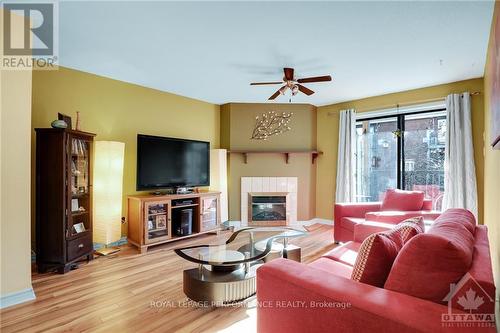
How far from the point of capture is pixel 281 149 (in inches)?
212

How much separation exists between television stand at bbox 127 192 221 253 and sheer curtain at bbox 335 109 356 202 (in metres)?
2.45

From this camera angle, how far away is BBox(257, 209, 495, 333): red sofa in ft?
3.30

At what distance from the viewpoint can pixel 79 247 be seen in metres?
3.09

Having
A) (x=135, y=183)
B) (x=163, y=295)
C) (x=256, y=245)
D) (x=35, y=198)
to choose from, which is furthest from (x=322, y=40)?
(x=35, y=198)

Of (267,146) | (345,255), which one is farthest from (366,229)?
(267,146)

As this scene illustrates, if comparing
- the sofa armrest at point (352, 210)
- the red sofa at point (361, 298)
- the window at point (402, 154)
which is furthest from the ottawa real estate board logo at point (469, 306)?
the window at point (402, 154)

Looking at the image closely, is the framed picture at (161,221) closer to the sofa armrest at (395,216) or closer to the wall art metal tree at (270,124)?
the wall art metal tree at (270,124)

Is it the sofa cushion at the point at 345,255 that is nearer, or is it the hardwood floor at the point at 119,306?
the hardwood floor at the point at 119,306

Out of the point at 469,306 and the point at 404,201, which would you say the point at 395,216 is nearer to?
the point at 404,201

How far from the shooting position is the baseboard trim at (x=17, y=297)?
86.3 inches

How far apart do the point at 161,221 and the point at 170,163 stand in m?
0.93

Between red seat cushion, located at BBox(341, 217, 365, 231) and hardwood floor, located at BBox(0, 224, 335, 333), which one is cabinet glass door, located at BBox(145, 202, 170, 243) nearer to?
hardwood floor, located at BBox(0, 224, 335, 333)

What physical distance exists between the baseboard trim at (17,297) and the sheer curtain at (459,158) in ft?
16.9

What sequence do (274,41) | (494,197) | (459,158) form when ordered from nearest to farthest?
(494,197) < (274,41) < (459,158)
